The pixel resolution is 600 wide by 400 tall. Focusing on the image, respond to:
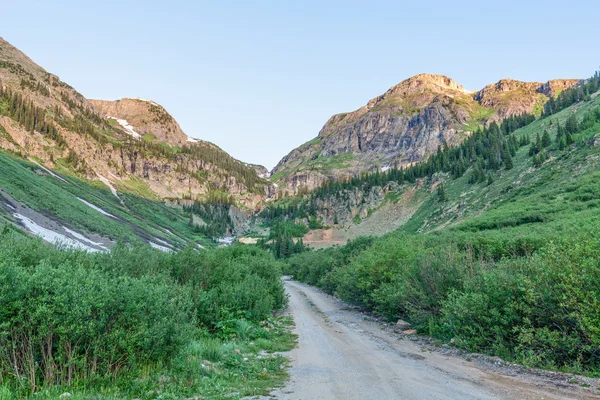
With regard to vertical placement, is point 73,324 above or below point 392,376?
above

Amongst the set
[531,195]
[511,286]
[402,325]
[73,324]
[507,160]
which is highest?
[507,160]

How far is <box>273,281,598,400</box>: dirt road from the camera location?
920cm

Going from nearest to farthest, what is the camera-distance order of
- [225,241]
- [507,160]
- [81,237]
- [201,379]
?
[201,379]
[81,237]
[507,160]
[225,241]

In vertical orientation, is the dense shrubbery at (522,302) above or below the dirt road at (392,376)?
above

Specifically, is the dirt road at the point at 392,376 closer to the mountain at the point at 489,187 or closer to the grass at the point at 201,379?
the grass at the point at 201,379

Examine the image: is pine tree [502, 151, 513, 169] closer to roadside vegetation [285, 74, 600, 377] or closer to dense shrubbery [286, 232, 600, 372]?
roadside vegetation [285, 74, 600, 377]

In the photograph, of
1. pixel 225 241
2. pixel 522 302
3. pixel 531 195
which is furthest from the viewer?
pixel 225 241

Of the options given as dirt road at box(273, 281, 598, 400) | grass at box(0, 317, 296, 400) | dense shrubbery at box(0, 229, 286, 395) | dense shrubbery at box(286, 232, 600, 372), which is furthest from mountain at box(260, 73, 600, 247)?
dense shrubbery at box(0, 229, 286, 395)

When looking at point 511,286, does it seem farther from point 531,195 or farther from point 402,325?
point 531,195

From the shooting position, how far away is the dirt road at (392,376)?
30.2ft

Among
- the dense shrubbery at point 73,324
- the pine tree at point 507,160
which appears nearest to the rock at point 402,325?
the dense shrubbery at point 73,324

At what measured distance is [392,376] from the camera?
11.3 m

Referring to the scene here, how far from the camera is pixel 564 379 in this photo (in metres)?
9.88

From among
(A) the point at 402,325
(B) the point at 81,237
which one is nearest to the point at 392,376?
(A) the point at 402,325
